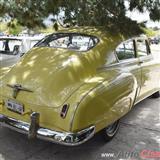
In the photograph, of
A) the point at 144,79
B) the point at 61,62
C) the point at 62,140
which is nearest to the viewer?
the point at 62,140

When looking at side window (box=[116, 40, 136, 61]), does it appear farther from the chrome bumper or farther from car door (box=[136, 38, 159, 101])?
the chrome bumper

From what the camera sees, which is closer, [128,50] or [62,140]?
[62,140]

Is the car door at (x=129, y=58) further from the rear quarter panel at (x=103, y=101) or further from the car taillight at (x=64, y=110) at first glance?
the car taillight at (x=64, y=110)

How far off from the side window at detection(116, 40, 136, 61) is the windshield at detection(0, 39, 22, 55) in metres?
3.64

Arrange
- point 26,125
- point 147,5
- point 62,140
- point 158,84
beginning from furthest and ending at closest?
point 158,84 < point 147,5 < point 26,125 < point 62,140

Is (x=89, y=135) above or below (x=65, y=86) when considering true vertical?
below

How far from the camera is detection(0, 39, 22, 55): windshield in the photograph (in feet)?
26.1

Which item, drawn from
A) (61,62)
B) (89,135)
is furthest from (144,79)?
(89,135)

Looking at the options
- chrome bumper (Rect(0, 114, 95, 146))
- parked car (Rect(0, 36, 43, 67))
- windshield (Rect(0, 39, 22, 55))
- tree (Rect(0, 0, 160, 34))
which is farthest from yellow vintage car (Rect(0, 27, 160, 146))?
windshield (Rect(0, 39, 22, 55))

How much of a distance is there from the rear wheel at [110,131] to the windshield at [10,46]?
426 centimetres

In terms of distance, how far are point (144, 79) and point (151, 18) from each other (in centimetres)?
116

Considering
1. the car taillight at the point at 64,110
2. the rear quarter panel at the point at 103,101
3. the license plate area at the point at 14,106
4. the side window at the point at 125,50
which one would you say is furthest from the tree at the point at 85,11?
the license plate area at the point at 14,106

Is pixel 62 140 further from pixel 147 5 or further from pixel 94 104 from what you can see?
pixel 147 5

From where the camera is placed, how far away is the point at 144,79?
5.62 m
